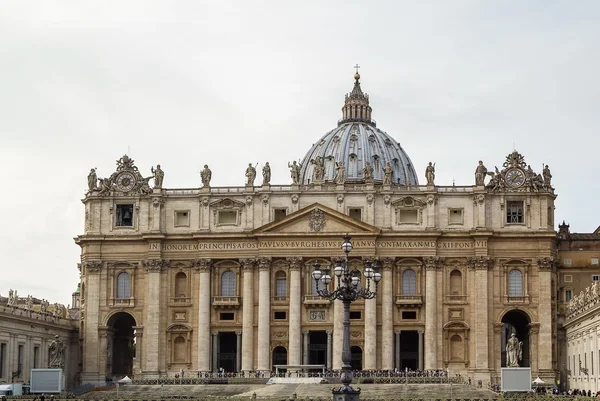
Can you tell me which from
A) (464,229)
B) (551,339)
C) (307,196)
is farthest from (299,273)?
(551,339)

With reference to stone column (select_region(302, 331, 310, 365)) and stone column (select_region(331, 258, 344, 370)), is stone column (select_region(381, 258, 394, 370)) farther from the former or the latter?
stone column (select_region(302, 331, 310, 365))

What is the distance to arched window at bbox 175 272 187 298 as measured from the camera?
407ft

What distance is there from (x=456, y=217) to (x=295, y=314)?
62.6 ft

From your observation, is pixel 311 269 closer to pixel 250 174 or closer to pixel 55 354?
pixel 250 174

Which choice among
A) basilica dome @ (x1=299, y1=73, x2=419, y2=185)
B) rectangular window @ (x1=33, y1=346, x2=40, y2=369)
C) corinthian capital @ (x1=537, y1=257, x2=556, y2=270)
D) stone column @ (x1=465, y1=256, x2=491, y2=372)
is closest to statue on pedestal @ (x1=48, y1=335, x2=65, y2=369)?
rectangular window @ (x1=33, y1=346, x2=40, y2=369)

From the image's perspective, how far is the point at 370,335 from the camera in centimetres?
11912

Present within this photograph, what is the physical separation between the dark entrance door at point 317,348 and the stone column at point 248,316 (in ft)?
20.5

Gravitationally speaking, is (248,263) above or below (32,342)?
above

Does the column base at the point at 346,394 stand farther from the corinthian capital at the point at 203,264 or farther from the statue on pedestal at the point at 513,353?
the corinthian capital at the point at 203,264

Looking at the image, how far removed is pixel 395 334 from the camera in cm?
12050

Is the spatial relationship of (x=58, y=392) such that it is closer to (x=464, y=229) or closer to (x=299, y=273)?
(x=299, y=273)

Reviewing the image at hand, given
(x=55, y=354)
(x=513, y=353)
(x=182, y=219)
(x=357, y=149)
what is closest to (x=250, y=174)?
(x=182, y=219)

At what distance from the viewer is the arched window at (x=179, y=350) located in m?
123

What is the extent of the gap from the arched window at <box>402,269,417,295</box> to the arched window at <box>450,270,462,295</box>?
373cm
